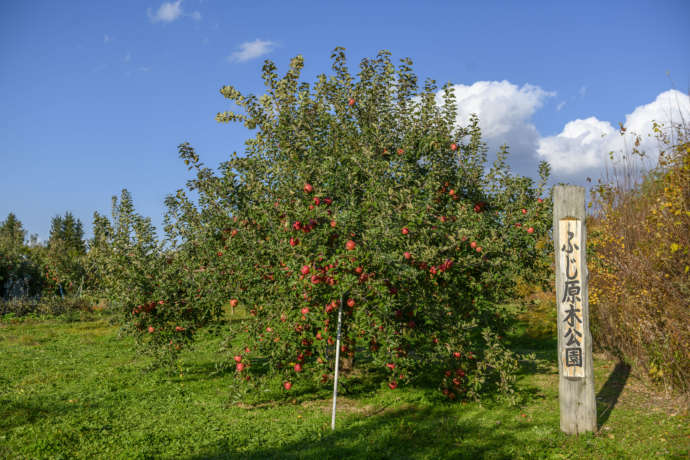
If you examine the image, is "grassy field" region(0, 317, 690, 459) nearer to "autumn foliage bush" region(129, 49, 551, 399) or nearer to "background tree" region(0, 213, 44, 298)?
"autumn foliage bush" region(129, 49, 551, 399)

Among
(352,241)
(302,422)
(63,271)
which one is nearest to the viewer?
(352,241)

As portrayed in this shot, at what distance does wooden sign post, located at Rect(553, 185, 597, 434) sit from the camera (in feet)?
20.6

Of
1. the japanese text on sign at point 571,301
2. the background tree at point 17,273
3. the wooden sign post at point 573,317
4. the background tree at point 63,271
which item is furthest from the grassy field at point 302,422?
the background tree at point 17,273

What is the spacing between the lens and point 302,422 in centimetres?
695

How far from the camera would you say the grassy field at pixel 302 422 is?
5.92 metres

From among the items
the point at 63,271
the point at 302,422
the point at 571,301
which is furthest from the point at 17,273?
the point at 571,301

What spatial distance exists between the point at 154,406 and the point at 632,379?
8.76 metres

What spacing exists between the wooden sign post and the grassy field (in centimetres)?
33

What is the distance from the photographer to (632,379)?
897cm

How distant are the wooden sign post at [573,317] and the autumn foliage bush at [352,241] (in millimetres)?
916

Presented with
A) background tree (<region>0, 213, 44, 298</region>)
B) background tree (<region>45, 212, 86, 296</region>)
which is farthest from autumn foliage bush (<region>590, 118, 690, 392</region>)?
background tree (<region>0, 213, 44, 298</region>)

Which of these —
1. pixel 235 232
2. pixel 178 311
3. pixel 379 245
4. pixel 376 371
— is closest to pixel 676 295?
pixel 379 245

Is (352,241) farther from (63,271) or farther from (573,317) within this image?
(63,271)

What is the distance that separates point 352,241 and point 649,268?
5.23 meters
